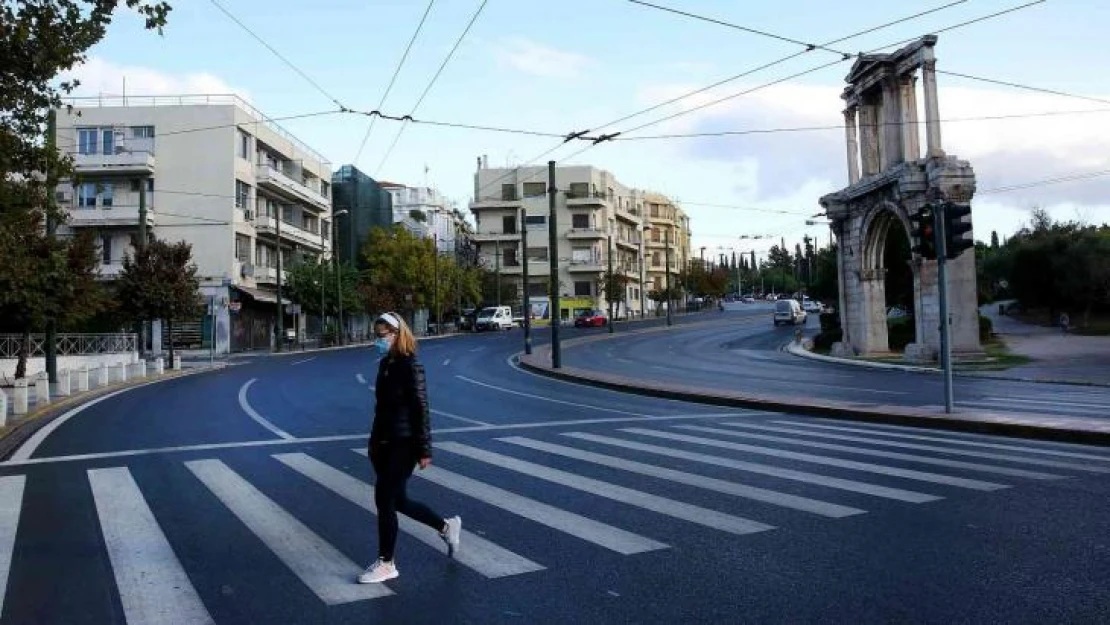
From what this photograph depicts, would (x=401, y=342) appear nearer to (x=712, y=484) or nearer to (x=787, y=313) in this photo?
(x=712, y=484)

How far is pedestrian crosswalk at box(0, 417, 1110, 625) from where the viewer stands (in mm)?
6016

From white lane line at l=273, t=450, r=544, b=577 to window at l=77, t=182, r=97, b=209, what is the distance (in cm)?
4797

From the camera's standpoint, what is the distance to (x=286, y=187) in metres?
59.2

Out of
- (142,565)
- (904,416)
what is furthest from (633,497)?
(904,416)

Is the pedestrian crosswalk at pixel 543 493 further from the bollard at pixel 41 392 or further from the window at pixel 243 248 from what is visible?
the window at pixel 243 248

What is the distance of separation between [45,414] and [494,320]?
56254 millimetres

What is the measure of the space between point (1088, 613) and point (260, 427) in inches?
487

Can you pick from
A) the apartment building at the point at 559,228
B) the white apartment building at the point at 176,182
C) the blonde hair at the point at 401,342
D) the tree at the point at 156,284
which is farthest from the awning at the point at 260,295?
the blonde hair at the point at 401,342

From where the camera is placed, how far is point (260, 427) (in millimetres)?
14375

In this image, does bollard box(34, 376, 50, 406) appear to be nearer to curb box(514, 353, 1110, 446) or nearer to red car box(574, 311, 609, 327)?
curb box(514, 353, 1110, 446)

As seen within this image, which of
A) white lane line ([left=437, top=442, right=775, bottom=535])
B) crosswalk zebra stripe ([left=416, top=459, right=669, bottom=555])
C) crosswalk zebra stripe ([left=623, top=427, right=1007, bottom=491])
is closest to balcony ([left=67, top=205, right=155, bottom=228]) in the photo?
crosswalk zebra stripe ([left=623, top=427, right=1007, bottom=491])

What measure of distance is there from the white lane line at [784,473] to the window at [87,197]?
48062mm

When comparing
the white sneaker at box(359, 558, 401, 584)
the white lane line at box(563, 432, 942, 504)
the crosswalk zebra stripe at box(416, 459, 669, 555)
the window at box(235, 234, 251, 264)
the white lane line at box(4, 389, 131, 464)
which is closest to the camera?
the white sneaker at box(359, 558, 401, 584)

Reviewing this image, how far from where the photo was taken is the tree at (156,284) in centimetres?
3438
